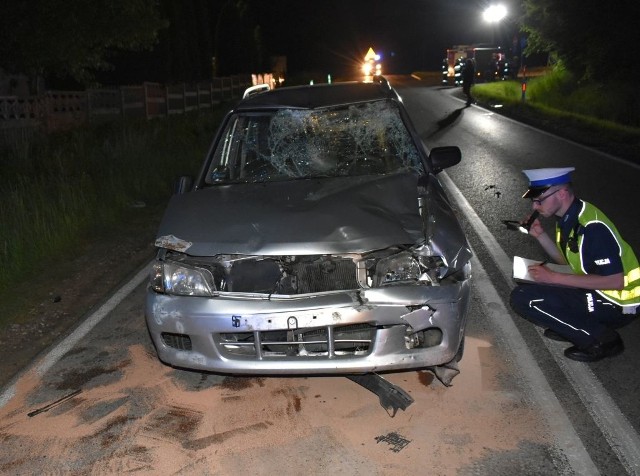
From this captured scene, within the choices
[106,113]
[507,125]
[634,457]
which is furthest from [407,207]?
[106,113]

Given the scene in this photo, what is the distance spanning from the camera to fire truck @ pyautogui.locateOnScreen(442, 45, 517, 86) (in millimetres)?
44969

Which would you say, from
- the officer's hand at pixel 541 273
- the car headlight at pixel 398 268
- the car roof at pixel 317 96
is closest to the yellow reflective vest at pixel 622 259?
the officer's hand at pixel 541 273

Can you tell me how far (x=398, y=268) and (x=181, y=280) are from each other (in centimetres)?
131

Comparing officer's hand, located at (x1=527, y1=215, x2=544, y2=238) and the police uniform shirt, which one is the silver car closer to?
officer's hand, located at (x1=527, y1=215, x2=544, y2=238)

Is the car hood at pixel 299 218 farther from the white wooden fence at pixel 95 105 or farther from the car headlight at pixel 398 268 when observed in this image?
the white wooden fence at pixel 95 105

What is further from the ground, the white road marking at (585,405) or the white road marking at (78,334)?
the white road marking at (585,405)

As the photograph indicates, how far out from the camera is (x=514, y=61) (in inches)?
1795

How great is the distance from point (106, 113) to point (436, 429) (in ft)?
72.2

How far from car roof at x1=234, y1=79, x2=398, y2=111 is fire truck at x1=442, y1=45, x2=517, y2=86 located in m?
39.6

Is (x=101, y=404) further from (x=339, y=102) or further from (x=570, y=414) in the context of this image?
(x=339, y=102)

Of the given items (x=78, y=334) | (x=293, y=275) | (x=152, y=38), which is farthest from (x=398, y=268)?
(x=152, y=38)

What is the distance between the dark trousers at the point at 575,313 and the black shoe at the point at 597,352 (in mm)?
32

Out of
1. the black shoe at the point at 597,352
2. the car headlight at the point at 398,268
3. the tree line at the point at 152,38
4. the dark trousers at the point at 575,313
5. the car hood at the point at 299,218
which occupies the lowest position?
the black shoe at the point at 597,352

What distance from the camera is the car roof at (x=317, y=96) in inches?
241
